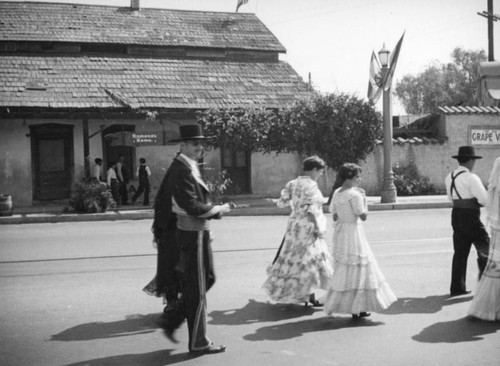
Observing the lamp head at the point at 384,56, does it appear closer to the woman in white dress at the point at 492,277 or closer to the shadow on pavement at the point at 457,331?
the woman in white dress at the point at 492,277

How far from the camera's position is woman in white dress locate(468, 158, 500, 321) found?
18.2 ft

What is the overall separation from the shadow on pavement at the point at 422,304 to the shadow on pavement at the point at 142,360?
94.7 inches

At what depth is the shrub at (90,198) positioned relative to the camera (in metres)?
16.8

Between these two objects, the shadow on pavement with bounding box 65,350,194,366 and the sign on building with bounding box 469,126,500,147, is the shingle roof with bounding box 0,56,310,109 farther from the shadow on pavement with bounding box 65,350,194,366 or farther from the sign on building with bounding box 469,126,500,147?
the shadow on pavement with bounding box 65,350,194,366

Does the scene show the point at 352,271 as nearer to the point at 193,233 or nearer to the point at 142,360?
the point at 193,233

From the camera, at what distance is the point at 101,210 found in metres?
17.0

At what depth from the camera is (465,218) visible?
6766 millimetres

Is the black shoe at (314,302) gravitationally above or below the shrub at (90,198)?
below

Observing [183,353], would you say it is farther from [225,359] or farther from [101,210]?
[101,210]

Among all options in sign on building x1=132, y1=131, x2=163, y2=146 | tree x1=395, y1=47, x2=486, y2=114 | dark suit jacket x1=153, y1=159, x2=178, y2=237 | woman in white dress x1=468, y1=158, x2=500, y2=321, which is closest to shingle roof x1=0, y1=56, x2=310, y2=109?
sign on building x1=132, y1=131, x2=163, y2=146

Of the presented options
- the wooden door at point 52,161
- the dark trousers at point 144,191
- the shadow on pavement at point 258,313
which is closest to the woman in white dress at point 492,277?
the shadow on pavement at point 258,313

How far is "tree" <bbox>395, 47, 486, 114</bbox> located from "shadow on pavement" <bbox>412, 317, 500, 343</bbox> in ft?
171

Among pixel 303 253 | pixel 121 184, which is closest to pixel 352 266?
pixel 303 253

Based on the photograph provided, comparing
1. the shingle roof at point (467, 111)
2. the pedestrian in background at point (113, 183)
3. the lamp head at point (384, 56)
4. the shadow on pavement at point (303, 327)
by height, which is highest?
the lamp head at point (384, 56)
